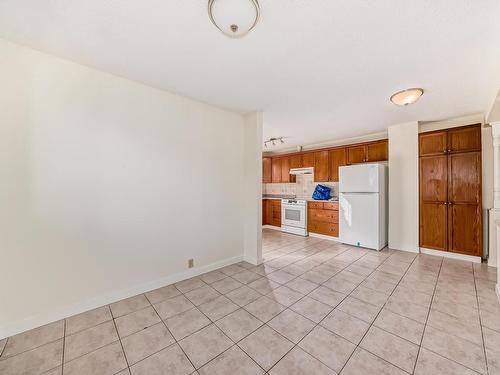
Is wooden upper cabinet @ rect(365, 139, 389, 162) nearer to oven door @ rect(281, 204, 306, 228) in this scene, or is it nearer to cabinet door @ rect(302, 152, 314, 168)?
cabinet door @ rect(302, 152, 314, 168)

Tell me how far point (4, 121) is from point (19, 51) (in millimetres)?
630

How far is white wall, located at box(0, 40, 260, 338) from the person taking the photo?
1.76 meters

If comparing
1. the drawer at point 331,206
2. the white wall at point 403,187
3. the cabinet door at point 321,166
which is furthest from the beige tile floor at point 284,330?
the cabinet door at point 321,166

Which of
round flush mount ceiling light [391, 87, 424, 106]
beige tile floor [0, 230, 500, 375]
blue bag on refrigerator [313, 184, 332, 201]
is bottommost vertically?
beige tile floor [0, 230, 500, 375]

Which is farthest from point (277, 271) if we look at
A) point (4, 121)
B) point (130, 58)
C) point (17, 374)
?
point (4, 121)

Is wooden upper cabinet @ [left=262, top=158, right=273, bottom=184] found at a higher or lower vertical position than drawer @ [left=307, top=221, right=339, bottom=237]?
higher

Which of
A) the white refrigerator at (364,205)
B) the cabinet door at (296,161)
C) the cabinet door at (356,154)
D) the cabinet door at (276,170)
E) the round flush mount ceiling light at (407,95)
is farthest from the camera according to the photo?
the cabinet door at (276,170)

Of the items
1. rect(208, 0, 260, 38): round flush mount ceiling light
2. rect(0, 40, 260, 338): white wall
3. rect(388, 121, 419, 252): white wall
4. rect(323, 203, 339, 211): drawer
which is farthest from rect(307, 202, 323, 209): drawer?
rect(208, 0, 260, 38): round flush mount ceiling light

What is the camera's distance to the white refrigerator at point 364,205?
3.96 meters

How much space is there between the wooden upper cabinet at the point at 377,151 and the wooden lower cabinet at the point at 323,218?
125 centimetres

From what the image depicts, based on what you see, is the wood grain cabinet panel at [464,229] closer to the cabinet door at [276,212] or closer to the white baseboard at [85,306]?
the cabinet door at [276,212]

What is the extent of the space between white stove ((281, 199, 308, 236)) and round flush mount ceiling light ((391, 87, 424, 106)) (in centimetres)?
299

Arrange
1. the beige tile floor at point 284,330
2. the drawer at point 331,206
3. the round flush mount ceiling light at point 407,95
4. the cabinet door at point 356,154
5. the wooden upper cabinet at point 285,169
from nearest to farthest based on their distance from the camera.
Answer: the beige tile floor at point 284,330 < the round flush mount ceiling light at point 407,95 < the cabinet door at point 356,154 < the drawer at point 331,206 < the wooden upper cabinet at point 285,169

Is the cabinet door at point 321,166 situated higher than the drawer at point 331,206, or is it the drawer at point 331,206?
the cabinet door at point 321,166
